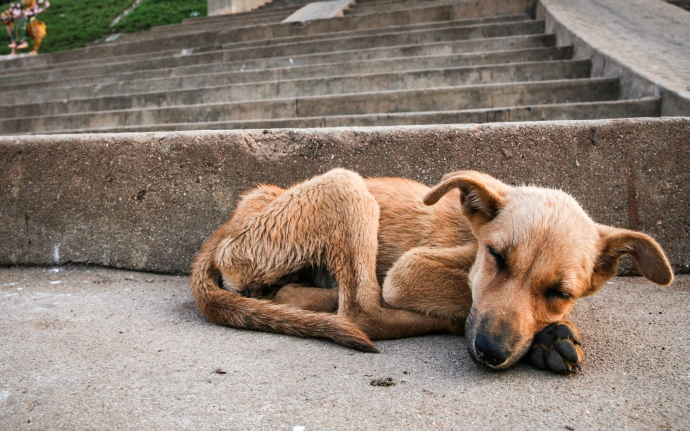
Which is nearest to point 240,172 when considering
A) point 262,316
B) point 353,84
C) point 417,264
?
point 262,316

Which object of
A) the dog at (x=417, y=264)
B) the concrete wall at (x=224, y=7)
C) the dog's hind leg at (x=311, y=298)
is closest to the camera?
the dog at (x=417, y=264)

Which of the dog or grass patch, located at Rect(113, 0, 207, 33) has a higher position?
grass patch, located at Rect(113, 0, 207, 33)

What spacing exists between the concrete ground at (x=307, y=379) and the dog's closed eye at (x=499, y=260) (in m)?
0.57

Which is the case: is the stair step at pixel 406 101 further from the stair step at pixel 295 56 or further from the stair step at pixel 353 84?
the stair step at pixel 295 56

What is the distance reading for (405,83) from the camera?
8695mm

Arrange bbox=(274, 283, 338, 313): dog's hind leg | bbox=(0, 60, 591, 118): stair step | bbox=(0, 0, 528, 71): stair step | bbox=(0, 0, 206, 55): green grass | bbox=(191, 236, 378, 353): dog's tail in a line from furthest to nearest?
bbox=(0, 0, 206, 55): green grass
bbox=(0, 0, 528, 71): stair step
bbox=(0, 60, 591, 118): stair step
bbox=(274, 283, 338, 313): dog's hind leg
bbox=(191, 236, 378, 353): dog's tail

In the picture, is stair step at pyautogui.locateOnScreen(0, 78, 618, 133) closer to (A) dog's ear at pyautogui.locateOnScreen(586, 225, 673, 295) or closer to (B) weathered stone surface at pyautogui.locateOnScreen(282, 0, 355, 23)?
(A) dog's ear at pyautogui.locateOnScreen(586, 225, 673, 295)

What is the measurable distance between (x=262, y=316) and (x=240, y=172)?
5.96 ft

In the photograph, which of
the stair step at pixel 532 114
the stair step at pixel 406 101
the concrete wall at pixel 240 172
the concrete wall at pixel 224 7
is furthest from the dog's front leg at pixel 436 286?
the concrete wall at pixel 224 7

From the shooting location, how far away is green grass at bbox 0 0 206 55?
70.3ft

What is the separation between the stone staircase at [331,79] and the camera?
286 inches

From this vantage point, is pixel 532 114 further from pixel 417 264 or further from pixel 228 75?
pixel 228 75

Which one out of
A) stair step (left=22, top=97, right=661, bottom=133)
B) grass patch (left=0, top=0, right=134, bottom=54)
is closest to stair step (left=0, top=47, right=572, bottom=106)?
stair step (left=22, top=97, right=661, bottom=133)

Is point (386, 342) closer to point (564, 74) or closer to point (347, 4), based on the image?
point (564, 74)
